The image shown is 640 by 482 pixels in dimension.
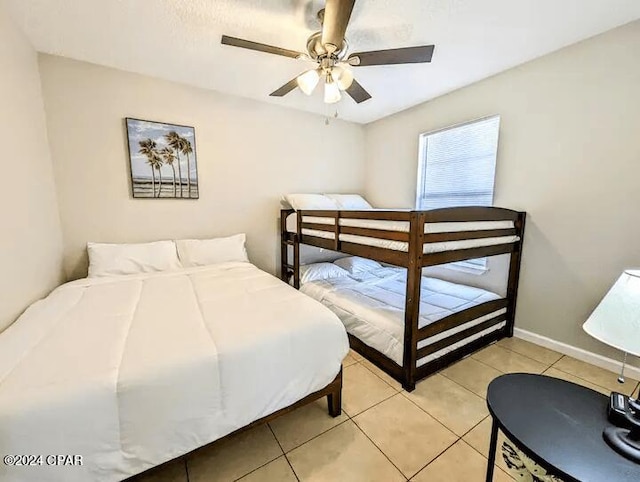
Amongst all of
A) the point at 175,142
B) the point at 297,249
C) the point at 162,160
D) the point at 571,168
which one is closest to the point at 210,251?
the point at 297,249

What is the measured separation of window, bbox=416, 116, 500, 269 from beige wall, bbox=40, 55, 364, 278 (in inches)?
45.9

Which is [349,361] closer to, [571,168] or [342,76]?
[342,76]

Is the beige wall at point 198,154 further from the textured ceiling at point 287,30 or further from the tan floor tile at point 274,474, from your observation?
the tan floor tile at point 274,474

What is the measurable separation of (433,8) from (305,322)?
6.73 feet

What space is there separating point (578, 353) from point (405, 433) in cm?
170

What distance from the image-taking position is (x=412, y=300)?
1.69 m

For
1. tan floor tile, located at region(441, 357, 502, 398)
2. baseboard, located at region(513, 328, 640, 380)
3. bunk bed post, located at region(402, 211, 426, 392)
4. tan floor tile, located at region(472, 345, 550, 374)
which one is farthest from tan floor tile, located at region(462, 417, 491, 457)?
baseboard, located at region(513, 328, 640, 380)

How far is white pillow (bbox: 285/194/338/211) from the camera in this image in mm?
3135

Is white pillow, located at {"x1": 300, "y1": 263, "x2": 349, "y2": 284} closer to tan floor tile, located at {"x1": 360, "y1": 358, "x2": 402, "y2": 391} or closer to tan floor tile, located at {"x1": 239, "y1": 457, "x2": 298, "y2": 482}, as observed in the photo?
tan floor tile, located at {"x1": 360, "y1": 358, "x2": 402, "y2": 391}

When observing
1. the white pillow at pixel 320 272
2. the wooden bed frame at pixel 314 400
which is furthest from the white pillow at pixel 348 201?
the wooden bed frame at pixel 314 400

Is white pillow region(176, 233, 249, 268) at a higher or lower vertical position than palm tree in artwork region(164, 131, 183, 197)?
lower

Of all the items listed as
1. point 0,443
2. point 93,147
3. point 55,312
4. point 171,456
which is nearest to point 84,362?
point 0,443

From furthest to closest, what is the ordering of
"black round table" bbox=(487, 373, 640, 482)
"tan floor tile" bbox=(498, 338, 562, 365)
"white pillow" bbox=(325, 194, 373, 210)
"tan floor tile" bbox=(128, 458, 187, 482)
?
"white pillow" bbox=(325, 194, 373, 210)
"tan floor tile" bbox=(498, 338, 562, 365)
"tan floor tile" bbox=(128, 458, 187, 482)
"black round table" bbox=(487, 373, 640, 482)

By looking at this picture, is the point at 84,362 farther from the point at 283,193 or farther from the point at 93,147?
the point at 283,193
